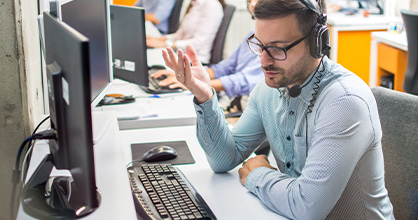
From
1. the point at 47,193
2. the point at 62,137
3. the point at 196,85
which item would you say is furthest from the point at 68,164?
the point at 196,85

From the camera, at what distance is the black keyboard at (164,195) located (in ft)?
3.95

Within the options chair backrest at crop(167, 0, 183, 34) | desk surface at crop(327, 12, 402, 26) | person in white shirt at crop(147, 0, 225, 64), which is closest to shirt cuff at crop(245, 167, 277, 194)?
person in white shirt at crop(147, 0, 225, 64)

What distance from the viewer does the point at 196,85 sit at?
1.43m

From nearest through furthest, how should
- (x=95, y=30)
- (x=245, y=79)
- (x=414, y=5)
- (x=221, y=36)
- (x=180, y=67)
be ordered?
(x=180, y=67)
(x=95, y=30)
(x=245, y=79)
(x=221, y=36)
(x=414, y=5)

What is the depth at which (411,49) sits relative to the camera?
3.16 m

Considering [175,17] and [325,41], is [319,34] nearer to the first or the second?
[325,41]

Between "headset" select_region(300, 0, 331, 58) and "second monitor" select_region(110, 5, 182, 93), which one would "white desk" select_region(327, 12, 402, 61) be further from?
"headset" select_region(300, 0, 331, 58)

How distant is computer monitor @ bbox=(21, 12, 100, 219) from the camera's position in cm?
84

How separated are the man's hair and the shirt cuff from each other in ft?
1.28

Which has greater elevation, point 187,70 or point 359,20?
point 187,70

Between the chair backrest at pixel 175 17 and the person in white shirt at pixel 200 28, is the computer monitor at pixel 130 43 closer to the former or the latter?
the person in white shirt at pixel 200 28

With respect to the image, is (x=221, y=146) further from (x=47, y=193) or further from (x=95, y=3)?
(x=95, y=3)

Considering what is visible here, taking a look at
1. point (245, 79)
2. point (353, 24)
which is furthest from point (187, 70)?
point (353, 24)

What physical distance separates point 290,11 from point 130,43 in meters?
1.08
